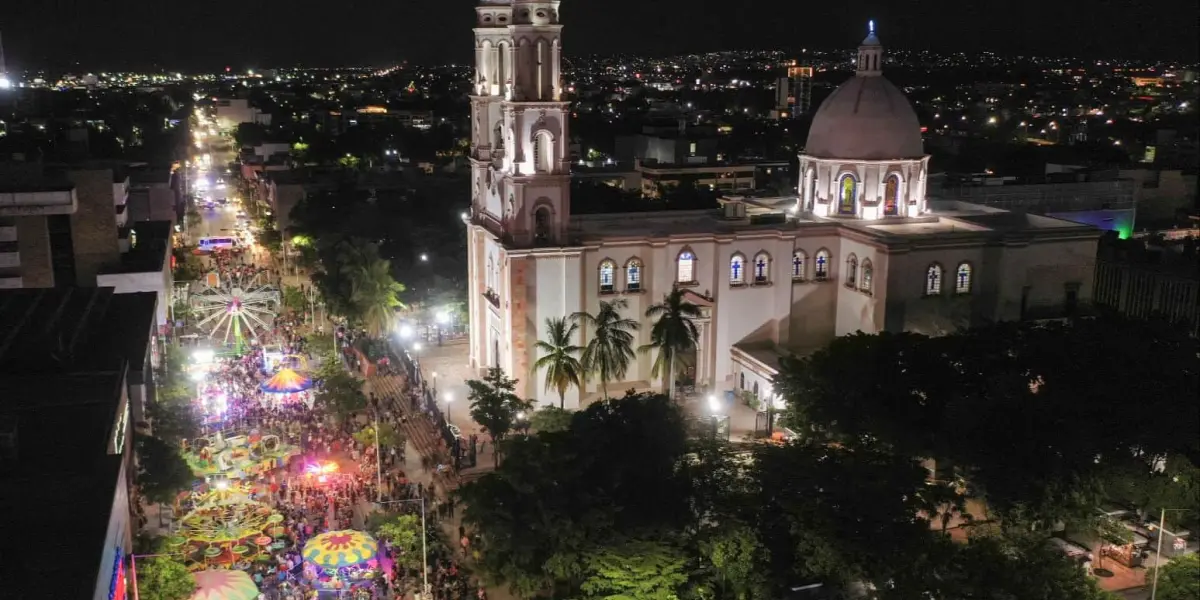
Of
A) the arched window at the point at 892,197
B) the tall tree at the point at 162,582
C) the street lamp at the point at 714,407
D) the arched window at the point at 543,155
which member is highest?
the arched window at the point at 543,155

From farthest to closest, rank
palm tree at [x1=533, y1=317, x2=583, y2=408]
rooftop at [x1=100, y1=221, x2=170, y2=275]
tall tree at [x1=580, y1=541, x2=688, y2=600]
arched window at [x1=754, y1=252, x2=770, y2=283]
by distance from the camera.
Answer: rooftop at [x1=100, y1=221, x2=170, y2=275]
arched window at [x1=754, y1=252, x2=770, y2=283]
palm tree at [x1=533, y1=317, x2=583, y2=408]
tall tree at [x1=580, y1=541, x2=688, y2=600]

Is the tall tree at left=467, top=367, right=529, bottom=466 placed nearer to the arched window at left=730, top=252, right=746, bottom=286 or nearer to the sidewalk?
the sidewalk

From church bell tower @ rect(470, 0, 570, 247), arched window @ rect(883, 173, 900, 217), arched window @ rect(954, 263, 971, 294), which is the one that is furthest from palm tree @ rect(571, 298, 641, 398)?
arched window @ rect(954, 263, 971, 294)

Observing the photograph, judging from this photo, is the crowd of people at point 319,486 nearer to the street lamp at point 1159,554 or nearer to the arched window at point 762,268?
the arched window at point 762,268

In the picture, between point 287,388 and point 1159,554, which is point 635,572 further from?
point 287,388

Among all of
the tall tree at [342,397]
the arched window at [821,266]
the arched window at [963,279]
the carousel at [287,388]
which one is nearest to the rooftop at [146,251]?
the carousel at [287,388]
